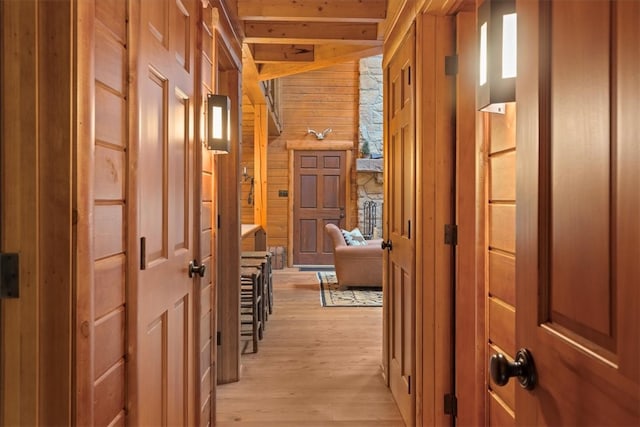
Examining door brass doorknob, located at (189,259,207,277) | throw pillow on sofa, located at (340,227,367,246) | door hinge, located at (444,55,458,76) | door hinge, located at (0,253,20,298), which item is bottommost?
throw pillow on sofa, located at (340,227,367,246)

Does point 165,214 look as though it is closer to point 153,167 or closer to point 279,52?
point 153,167

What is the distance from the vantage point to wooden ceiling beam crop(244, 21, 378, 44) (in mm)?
Answer: 3365

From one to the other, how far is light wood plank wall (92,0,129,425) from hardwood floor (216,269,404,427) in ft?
5.17

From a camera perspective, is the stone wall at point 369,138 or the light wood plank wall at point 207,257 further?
the stone wall at point 369,138

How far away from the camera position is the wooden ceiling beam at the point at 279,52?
155 inches

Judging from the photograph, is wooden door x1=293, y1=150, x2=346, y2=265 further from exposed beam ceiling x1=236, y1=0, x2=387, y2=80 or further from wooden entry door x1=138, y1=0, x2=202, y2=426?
wooden entry door x1=138, y1=0, x2=202, y2=426

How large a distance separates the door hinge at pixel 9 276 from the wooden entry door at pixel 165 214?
43cm

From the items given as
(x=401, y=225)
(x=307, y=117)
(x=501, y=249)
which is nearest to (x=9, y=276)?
(x=501, y=249)

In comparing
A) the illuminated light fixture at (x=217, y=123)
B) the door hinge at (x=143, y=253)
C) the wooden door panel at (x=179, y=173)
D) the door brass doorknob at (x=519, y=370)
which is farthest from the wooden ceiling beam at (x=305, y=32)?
the door brass doorknob at (x=519, y=370)

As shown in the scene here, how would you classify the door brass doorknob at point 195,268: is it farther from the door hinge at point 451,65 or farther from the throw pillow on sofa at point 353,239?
the throw pillow on sofa at point 353,239

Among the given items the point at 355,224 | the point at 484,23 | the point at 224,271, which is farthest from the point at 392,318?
the point at 355,224

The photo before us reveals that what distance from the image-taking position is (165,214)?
160cm

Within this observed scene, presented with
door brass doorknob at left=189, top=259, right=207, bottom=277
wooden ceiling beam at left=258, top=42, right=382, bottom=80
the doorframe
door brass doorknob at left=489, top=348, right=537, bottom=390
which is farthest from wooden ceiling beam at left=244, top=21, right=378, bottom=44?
the doorframe

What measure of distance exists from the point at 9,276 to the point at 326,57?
3.51m
